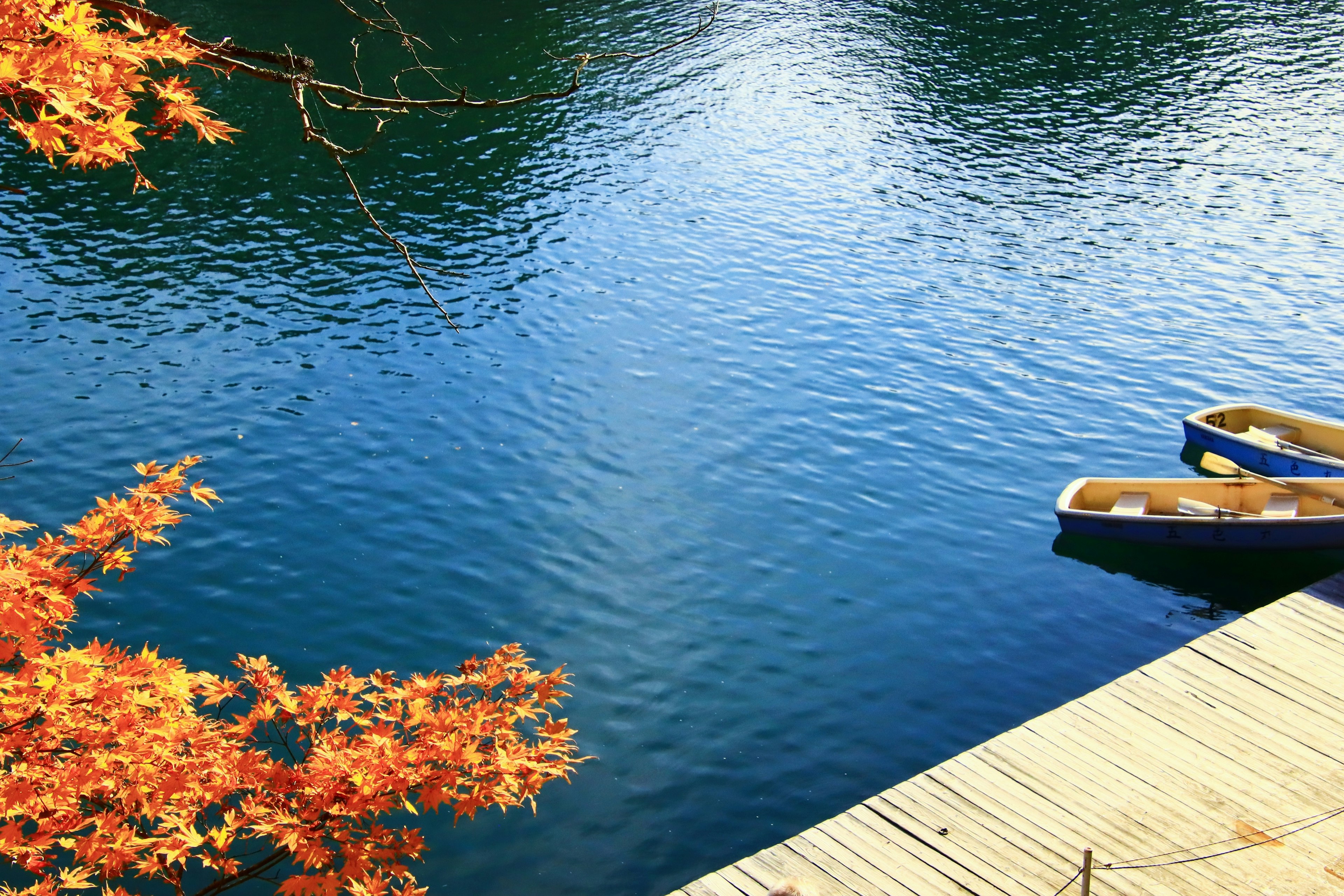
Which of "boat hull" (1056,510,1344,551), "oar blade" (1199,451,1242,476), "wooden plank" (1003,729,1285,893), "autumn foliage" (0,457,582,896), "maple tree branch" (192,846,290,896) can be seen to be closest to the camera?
"autumn foliage" (0,457,582,896)

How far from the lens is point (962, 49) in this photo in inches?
1890

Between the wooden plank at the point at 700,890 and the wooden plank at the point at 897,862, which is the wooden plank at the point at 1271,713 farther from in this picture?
the wooden plank at the point at 700,890

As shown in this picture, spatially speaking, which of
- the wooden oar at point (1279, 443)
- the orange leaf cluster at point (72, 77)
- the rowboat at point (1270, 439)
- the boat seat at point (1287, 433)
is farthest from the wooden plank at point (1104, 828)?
the boat seat at point (1287, 433)

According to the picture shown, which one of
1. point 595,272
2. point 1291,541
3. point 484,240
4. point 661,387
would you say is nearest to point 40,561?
point 661,387

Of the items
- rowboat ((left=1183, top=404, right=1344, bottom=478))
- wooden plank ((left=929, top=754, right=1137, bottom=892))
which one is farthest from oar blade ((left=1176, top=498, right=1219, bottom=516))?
wooden plank ((left=929, top=754, right=1137, bottom=892))

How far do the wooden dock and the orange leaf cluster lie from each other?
285 inches

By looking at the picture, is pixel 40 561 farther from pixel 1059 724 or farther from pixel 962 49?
pixel 962 49

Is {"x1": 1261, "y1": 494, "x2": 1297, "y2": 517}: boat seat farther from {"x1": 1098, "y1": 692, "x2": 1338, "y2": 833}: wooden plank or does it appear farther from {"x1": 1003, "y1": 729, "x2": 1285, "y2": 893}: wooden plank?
{"x1": 1003, "y1": 729, "x2": 1285, "y2": 893}: wooden plank

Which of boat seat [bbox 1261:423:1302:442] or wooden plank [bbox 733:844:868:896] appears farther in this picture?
boat seat [bbox 1261:423:1302:442]

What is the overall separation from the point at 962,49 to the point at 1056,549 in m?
38.0

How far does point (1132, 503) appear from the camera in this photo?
17.6 metres

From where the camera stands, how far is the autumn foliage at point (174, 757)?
6730 mm

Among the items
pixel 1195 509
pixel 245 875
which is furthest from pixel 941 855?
pixel 1195 509

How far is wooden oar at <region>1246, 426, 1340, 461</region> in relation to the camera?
62.1ft
